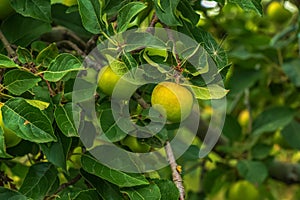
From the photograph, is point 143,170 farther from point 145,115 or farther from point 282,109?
point 282,109

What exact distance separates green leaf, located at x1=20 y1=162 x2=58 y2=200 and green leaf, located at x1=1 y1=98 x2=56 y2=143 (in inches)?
5.0

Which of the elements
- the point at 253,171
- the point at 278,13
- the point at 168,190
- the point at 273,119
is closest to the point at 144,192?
the point at 168,190

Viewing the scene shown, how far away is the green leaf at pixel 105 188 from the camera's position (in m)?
0.75

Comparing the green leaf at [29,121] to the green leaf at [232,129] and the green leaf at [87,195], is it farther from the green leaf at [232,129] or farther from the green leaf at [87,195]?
the green leaf at [232,129]

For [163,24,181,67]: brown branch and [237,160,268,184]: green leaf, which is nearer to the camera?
[163,24,181,67]: brown branch

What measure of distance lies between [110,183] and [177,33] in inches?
8.3

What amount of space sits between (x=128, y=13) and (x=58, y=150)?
20cm

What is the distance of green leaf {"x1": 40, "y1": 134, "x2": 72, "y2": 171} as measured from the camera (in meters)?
0.76

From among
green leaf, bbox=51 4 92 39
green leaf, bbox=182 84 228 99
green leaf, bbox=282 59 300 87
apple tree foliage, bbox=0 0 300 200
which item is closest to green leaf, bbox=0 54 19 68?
apple tree foliage, bbox=0 0 300 200

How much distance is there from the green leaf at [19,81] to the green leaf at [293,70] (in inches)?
35.0

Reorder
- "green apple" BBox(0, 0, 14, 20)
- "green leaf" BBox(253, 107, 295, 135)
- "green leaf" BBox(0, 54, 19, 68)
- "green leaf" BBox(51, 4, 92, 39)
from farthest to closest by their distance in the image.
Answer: "green leaf" BBox(253, 107, 295, 135) → "green leaf" BBox(51, 4, 92, 39) → "green apple" BBox(0, 0, 14, 20) → "green leaf" BBox(0, 54, 19, 68)

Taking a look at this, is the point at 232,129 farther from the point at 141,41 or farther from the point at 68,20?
the point at 141,41

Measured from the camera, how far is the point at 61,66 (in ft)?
2.32

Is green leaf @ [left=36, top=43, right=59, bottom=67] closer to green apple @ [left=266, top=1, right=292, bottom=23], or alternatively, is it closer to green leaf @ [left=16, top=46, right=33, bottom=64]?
green leaf @ [left=16, top=46, right=33, bottom=64]
